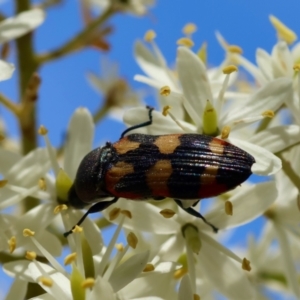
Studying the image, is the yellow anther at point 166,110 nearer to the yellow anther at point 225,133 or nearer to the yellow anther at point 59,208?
the yellow anther at point 225,133

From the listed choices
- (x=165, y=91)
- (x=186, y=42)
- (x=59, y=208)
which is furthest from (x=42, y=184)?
(x=186, y=42)

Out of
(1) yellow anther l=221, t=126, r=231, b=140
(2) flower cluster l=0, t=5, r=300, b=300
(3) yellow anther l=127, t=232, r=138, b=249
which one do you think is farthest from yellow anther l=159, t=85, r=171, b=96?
(3) yellow anther l=127, t=232, r=138, b=249

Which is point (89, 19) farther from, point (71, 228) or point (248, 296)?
point (248, 296)

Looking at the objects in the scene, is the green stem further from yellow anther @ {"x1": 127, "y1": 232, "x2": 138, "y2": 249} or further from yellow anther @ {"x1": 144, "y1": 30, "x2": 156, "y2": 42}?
yellow anther @ {"x1": 127, "y1": 232, "x2": 138, "y2": 249}

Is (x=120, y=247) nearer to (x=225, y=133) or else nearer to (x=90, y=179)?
(x=90, y=179)

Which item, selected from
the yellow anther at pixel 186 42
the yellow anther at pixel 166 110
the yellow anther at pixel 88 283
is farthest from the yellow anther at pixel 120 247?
the yellow anther at pixel 186 42

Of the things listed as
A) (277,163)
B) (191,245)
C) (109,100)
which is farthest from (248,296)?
(109,100)

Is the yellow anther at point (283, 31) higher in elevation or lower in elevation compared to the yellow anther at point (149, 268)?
higher
